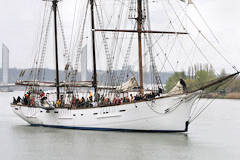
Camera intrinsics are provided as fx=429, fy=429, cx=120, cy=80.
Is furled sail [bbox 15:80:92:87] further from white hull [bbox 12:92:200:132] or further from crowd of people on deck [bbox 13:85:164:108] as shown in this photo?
white hull [bbox 12:92:200:132]

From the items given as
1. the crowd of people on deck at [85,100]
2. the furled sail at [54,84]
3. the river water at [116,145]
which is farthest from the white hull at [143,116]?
the furled sail at [54,84]

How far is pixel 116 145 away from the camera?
94.3ft

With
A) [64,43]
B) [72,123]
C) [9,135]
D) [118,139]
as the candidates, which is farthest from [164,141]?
[64,43]

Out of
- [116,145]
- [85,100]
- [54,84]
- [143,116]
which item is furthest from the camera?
[54,84]

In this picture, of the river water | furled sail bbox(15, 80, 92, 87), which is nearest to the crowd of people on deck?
furled sail bbox(15, 80, 92, 87)

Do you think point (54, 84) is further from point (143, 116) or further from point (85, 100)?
point (143, 116)

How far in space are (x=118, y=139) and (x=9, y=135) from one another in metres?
9.90

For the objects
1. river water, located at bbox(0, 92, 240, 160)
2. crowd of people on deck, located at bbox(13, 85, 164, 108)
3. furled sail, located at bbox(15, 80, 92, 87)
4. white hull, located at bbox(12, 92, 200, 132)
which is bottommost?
river water, located at bbox(0, 92, 240, 160)

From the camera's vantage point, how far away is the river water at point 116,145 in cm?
2539

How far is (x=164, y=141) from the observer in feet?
99.8

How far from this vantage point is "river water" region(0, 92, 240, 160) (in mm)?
25391

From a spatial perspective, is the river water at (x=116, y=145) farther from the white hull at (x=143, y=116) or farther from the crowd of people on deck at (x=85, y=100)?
the crowd of people on deck at (x=85, y=100)

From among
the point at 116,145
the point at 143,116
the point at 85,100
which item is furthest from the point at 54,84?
the point at 116,145

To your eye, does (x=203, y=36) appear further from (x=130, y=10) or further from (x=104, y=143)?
(x=104, y=143)
